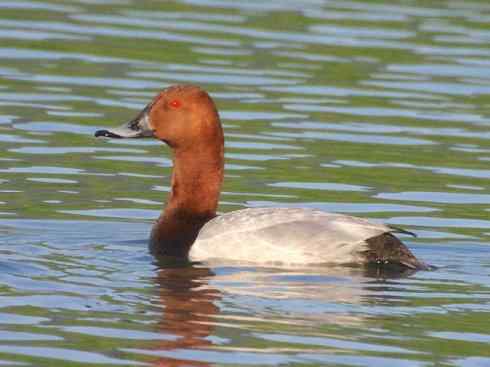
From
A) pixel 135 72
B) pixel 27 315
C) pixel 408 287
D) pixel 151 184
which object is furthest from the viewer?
pixel 135 72

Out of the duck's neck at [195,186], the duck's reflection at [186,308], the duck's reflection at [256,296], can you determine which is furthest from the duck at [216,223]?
the duck's reflection at [186,308]

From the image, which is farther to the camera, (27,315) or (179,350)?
(27,315)

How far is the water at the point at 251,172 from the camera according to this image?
27.1ft

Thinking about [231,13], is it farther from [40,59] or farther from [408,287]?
[408,287]

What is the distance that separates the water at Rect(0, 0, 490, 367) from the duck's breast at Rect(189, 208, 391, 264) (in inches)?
6.6

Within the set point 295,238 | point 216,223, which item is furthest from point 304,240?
point 216,223

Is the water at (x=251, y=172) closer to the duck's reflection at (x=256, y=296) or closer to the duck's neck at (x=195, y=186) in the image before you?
the duck's reflection at (x=256, y=296)

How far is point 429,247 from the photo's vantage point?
36.2 ft

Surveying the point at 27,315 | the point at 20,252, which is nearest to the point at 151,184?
the point at 20,252

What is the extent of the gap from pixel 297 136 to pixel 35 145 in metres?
2.37

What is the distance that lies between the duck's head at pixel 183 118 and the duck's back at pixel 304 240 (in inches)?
39.0

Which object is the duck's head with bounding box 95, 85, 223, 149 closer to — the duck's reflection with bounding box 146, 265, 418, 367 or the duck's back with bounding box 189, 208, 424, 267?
the duck's back with bounding box 189, 208, 424, 267

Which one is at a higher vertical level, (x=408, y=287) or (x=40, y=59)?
(x=40, y=59)

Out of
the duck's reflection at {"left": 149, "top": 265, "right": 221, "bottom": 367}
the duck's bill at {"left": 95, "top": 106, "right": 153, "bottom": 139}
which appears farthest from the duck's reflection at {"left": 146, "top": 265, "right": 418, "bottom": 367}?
the duck's bill at {"left": 95, "top": 106, "right": 153, "bottom": 139}
